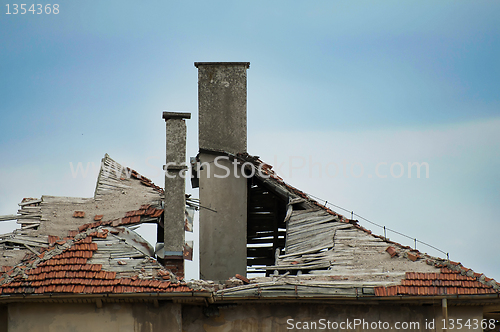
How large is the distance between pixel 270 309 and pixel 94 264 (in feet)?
12.6

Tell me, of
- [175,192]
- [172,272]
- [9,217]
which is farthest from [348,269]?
[9,217]

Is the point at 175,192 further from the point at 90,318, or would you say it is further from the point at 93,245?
the point at 90,318

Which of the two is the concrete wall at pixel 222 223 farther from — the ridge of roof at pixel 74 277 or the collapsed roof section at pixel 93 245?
the ridge of roof at pixel 74 277

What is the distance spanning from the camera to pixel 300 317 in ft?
45.3

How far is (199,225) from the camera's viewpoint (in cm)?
1834

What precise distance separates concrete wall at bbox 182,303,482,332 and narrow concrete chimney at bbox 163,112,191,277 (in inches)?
60.5

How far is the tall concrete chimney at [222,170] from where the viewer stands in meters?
18.1

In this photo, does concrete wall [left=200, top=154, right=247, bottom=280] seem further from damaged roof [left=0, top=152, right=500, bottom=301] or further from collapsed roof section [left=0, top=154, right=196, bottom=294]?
damaged roof [left=0, top=152, right=500, bottom=301]

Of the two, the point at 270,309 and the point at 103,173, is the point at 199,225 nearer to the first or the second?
the point at 103,173

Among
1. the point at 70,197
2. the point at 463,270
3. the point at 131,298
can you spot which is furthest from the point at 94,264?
the point at 463,270

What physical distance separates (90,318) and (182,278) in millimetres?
2039

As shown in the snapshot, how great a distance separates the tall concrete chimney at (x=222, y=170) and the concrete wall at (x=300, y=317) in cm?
396

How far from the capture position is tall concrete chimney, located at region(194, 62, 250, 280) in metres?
18.1

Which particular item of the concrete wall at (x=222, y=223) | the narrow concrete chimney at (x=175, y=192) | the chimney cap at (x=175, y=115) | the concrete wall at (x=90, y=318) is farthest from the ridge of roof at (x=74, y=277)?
the concrete wall at (x=222, y=223)
